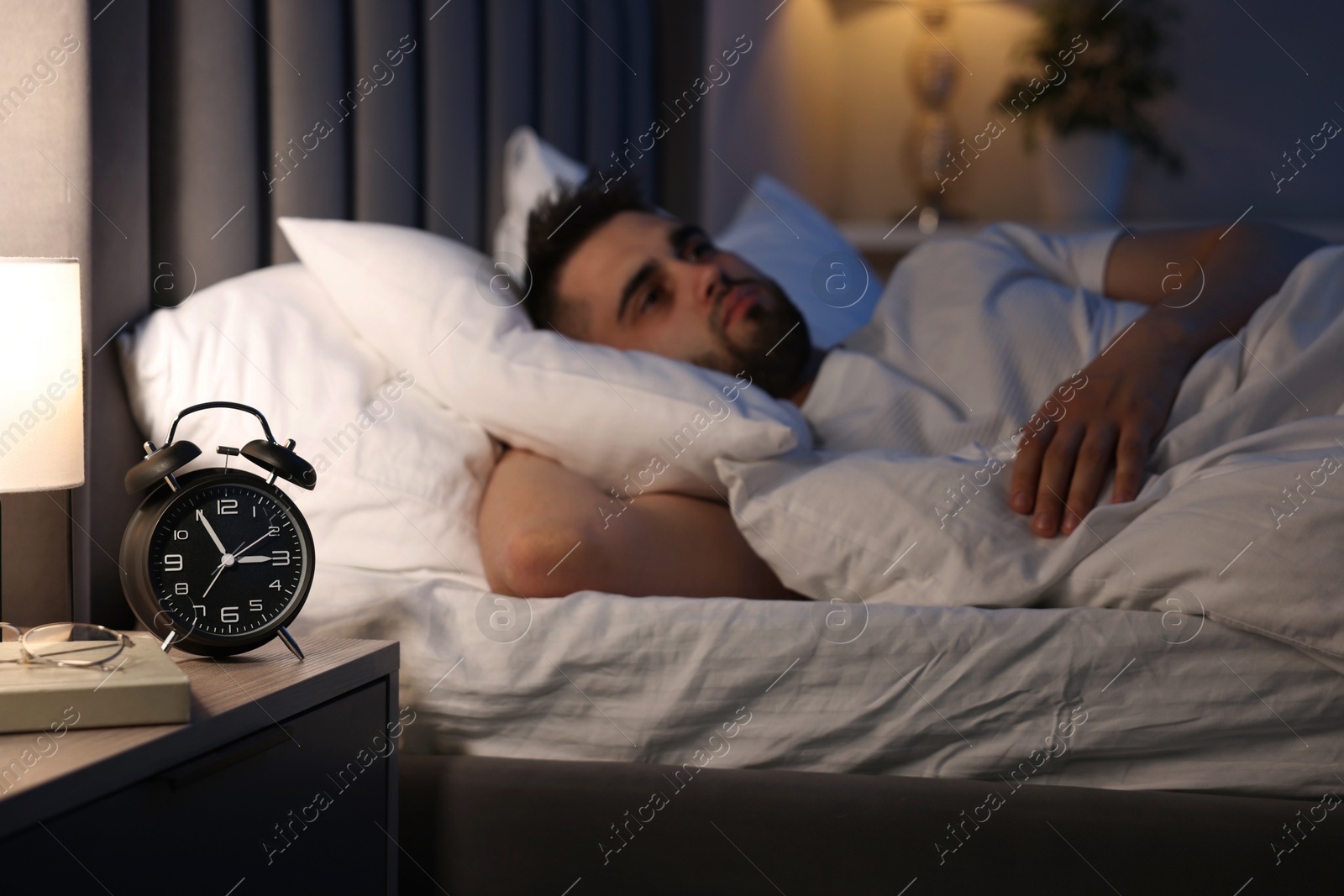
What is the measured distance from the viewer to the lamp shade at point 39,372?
747 millimetres

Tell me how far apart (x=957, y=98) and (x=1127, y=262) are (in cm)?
170

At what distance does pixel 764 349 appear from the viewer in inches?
55.6

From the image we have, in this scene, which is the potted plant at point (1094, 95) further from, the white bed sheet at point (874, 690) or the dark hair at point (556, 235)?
the white bed sheet at point (874, 690)

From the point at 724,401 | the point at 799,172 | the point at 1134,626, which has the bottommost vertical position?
the point at 1134,626

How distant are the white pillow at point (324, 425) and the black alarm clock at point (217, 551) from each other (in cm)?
23

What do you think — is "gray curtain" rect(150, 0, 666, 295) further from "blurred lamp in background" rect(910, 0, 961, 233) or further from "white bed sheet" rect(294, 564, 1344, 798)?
"blurred lamp in background" rect(910, 0, 961, 233)

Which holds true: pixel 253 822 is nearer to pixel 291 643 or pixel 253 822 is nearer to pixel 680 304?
pixel 291 643

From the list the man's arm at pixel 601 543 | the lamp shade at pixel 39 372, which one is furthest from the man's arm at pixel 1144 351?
the lamp shade at pixel 39 372

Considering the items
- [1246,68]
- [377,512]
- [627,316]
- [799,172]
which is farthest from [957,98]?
[377,512]

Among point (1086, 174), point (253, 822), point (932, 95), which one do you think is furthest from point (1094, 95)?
point (253, 822)

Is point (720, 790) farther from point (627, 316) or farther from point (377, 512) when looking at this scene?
point (627, 316)

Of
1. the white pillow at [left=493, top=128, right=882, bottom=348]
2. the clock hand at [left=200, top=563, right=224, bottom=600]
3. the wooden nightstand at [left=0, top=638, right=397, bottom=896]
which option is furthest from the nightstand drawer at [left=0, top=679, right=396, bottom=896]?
the white pillow at [left=493, top=128, right=882, bottom=348]

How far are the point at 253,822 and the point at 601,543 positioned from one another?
0.36 metres

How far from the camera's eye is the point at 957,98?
9.50 ft
